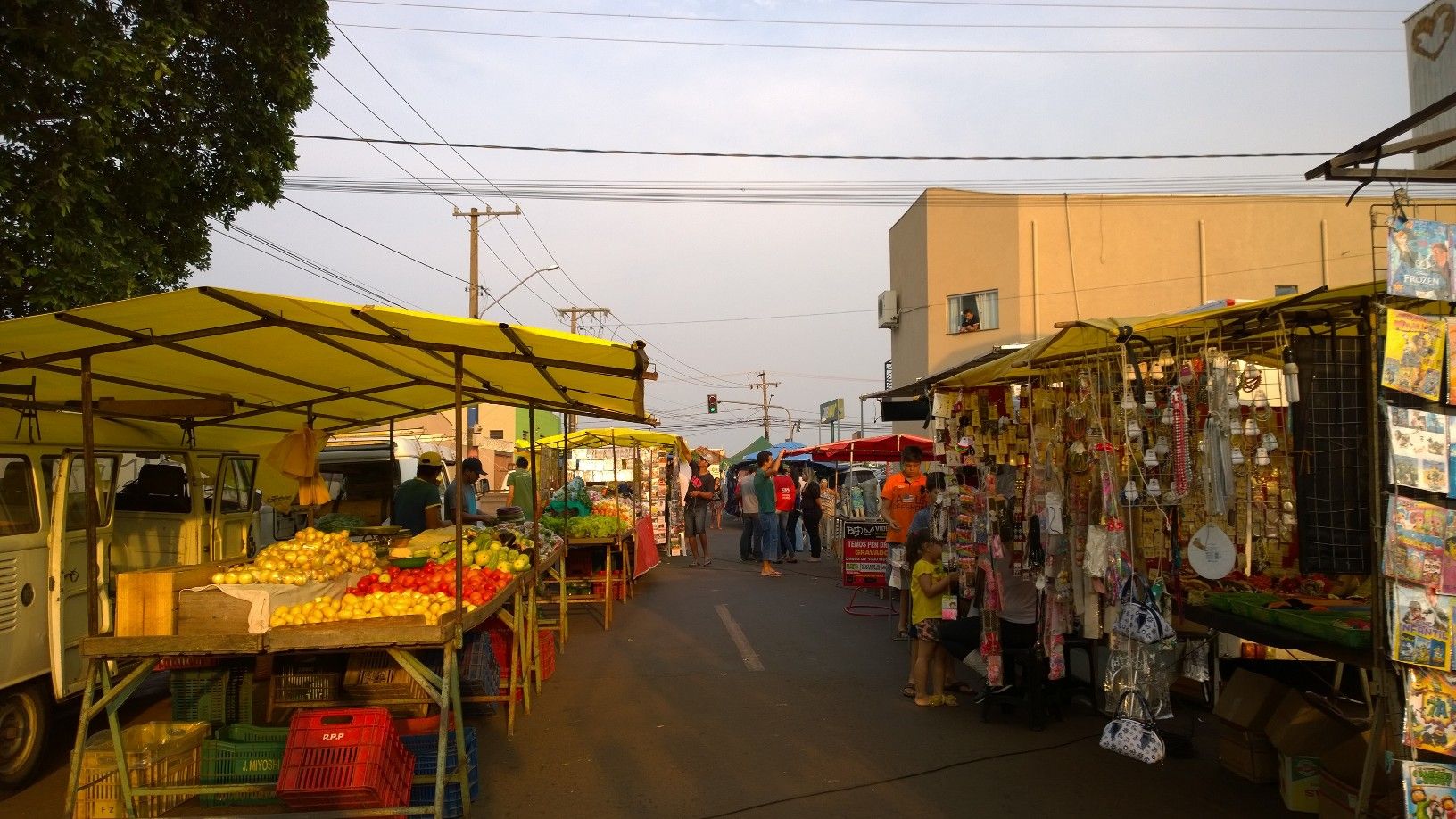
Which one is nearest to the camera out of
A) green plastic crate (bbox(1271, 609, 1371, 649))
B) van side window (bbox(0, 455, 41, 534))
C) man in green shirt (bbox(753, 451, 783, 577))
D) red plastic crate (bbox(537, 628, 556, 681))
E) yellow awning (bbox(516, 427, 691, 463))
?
green plastic crate (bbox(1271, 609, 1371, 649))

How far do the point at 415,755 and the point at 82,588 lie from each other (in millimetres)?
3109

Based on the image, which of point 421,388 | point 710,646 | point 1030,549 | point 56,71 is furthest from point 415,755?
point 56,71

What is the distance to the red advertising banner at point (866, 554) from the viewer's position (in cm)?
1491

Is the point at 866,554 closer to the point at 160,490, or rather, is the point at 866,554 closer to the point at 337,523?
the point at 337,523

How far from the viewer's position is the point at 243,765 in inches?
223

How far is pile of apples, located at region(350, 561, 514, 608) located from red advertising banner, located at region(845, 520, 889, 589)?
845cm

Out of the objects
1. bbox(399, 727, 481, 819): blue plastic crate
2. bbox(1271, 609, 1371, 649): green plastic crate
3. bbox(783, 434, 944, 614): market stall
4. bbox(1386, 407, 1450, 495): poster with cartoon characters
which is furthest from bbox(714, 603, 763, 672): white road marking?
bbox(1386, 407, 1450, 495): poster with cartoon characters

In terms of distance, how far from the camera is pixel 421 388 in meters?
9.12

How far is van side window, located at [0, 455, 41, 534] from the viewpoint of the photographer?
635 cm

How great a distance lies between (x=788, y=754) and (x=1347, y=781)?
138 inches

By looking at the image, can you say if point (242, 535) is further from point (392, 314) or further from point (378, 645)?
point (392, 314)

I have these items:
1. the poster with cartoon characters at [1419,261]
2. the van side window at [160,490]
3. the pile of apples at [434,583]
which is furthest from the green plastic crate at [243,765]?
the poster with cartoon characters at [1419,261]

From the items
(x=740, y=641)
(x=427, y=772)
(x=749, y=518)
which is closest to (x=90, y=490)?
(x=427, y=772)

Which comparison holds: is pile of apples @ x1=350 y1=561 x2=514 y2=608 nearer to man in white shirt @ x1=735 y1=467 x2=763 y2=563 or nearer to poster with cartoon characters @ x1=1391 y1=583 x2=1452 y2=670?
poster with cartoon characters @ x1=1391 y1=583 x2=1452 y2=670
